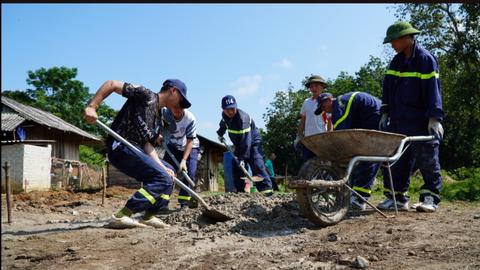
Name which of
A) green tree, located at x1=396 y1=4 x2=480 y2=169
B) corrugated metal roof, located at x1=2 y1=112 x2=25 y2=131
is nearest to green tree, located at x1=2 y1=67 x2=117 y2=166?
corrugated metal roof, located at x1=2 y1=112 x2=25 y2=131

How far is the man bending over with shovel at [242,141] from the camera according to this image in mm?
7176

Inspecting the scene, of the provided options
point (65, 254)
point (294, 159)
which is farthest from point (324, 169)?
point (294, 159)

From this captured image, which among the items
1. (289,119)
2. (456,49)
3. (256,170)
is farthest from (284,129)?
(256,170)

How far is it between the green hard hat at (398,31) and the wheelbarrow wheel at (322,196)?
153 cm

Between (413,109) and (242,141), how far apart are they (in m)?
3.10

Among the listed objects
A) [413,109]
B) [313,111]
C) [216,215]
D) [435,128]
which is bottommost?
[216,215]

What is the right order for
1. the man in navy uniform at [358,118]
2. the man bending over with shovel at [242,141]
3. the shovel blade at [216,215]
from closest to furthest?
the shovel blade at [216,215] → the man in navy uniform at [358,118] → the man bending over with shovel at [242,141]

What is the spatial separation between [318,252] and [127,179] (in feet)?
72.6

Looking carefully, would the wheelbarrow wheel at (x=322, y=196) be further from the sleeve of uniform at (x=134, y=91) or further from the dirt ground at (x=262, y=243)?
the sleeve of uniform at (x=134, y=91)

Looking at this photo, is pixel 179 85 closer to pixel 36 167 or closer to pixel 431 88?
pixel 431 88

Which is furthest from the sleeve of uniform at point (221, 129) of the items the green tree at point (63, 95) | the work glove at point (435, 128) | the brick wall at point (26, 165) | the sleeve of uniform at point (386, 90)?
the green tree at point (63, 95)

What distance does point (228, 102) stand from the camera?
275 inches

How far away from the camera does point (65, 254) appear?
3549mm

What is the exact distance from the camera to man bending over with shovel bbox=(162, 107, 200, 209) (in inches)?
244
